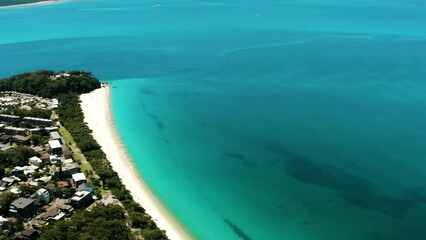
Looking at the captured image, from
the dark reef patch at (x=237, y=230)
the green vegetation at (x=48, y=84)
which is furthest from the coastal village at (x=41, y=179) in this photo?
the green vegetation at (x=48, y=84)

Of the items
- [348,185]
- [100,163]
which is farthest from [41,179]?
[348,185]

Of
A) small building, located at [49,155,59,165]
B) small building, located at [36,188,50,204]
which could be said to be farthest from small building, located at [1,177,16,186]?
small building, located at [36,188,50,204]

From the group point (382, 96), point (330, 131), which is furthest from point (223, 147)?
point (382, 96)

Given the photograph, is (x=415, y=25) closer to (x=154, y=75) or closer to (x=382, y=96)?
(x=382, y=96)

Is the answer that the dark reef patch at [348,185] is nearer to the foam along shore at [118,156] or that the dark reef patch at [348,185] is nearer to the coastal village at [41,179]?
the foam along shore at [118,156]

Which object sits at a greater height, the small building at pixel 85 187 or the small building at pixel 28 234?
→ the small building at pixel 85 187
